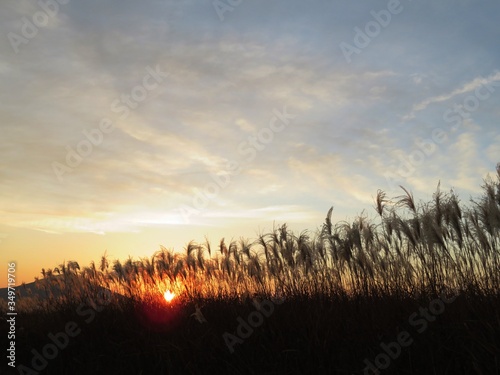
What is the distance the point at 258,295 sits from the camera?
888 centimetres

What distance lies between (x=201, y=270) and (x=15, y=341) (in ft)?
15.1

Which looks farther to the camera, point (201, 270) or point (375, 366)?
point (201, 270)

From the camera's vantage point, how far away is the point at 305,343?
452 centimetres

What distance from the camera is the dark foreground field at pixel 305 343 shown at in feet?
12.8

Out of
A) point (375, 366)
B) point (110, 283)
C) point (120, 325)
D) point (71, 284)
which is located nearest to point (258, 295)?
point (120, 325)

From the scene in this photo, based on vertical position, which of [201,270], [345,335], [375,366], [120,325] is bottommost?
[375,366]

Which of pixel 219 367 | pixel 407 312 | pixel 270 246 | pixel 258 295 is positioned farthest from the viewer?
pixel 270 246

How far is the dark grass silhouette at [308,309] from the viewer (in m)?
4.22

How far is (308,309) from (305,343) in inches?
43.0

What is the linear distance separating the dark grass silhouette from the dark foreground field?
2cm

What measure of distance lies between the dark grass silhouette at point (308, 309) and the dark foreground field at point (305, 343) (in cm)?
2

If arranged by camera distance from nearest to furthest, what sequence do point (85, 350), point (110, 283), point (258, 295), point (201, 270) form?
point (85, 350) → point (258, 295) → point (201, 270) → point (110, 283)

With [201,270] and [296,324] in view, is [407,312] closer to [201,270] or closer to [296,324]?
[296,324]

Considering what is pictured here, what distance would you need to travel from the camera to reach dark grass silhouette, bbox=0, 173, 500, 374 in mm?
4219
